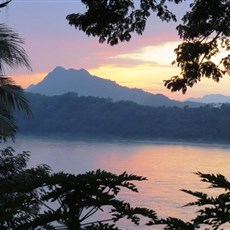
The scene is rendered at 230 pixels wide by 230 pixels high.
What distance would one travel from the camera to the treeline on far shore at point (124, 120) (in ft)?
359

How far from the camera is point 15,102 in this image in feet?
24.3

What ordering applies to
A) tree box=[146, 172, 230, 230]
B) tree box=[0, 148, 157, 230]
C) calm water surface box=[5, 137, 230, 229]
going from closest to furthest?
tree box=[146, 172, 230, 230], tree box=[0, 148, 157, 230], calm water surface box=[5, 137, 230, 229]

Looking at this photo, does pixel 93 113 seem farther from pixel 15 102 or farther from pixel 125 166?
pixel 15 102

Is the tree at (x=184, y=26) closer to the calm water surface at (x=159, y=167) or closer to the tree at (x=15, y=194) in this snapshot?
the tree at (x=15, y=194)

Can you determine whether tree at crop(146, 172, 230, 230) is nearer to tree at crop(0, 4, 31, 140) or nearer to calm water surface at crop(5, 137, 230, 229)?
tree at crop(0, 4, 31, 140)

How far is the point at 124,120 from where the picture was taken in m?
121

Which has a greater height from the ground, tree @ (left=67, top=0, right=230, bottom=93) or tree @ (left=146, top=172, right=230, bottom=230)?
tree @ (left=67, top=0, right=230, bottom=93)

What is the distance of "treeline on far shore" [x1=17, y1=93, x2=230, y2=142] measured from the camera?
10956 centimetres

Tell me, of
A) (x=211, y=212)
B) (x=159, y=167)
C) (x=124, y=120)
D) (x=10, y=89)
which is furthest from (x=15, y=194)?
(x=124, y=120)

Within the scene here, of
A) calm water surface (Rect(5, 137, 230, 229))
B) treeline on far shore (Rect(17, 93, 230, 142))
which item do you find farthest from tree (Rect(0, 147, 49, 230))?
treeline on far shore (Rect(17, 93, 230, 142))

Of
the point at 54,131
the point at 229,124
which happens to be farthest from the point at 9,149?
the point at 54,131

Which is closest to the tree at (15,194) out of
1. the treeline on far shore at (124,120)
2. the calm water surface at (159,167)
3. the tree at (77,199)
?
the tree at (77,199)

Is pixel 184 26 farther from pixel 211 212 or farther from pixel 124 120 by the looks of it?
pixel 124 120

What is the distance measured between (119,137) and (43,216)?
121205 millimetres
